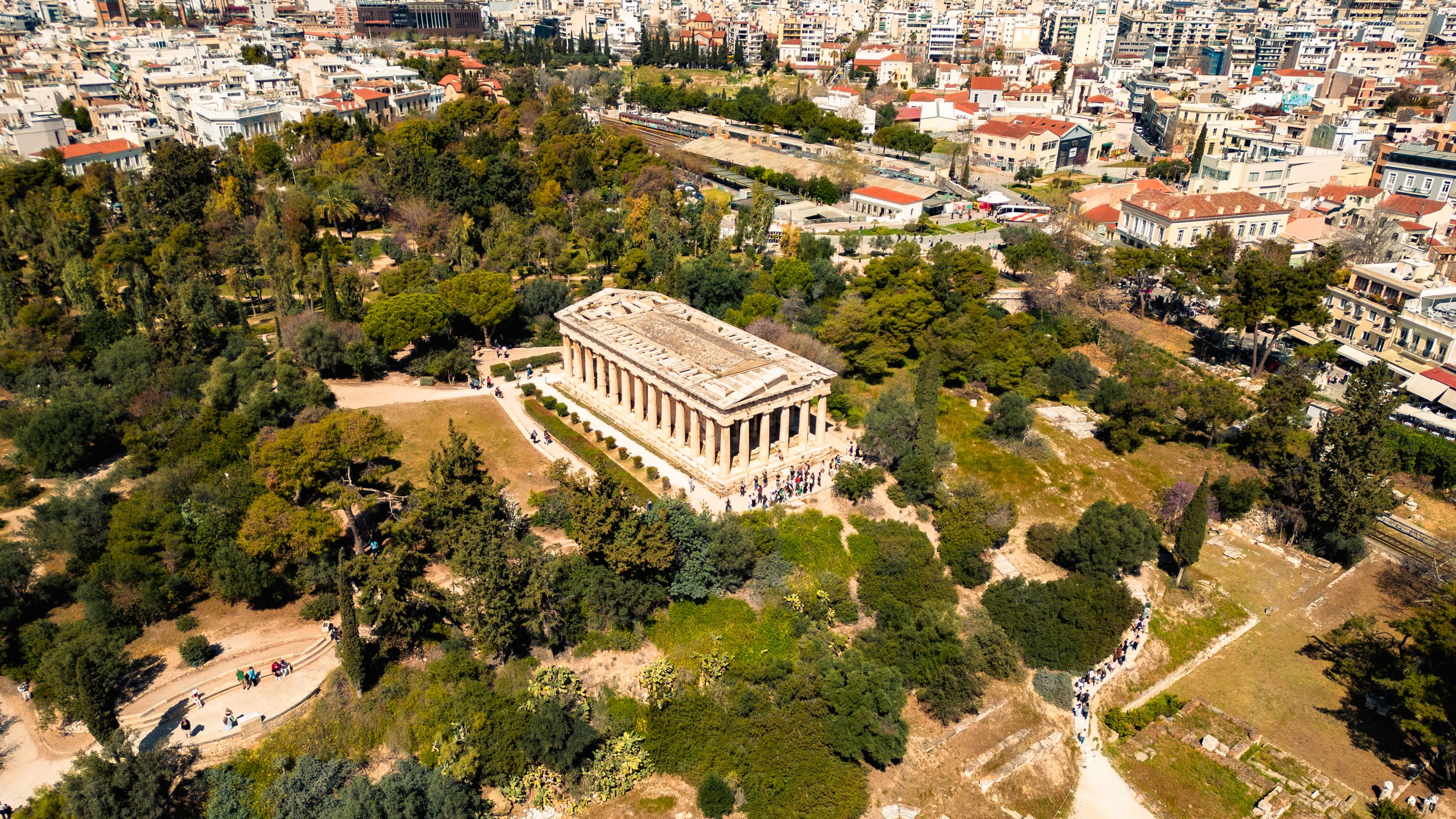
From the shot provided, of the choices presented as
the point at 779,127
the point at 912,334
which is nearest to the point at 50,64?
the point at 779,127

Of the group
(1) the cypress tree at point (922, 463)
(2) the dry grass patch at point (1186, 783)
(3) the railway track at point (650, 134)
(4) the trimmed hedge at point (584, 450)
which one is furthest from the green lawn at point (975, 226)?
(2) the dry grass patch at point (1186, 783)

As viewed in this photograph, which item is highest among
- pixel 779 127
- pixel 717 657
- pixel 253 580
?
pixel 779 127

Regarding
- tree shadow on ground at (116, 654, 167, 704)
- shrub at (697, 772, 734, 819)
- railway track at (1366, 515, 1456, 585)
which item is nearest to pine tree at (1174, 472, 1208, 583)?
railway track at (1366, 515, 1456, 585)

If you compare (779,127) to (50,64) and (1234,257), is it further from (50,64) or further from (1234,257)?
(50,64)

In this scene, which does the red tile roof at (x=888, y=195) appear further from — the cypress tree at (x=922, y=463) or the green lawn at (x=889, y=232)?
the cypress tree at (x=922, y=463)

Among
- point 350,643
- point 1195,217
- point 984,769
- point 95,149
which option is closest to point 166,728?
point 350,643

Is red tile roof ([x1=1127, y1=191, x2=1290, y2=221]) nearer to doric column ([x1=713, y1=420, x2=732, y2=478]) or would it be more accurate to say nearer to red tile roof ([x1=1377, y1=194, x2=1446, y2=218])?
red tile roof ([x1=1377, y1=194, x2=1446, y2=218])
